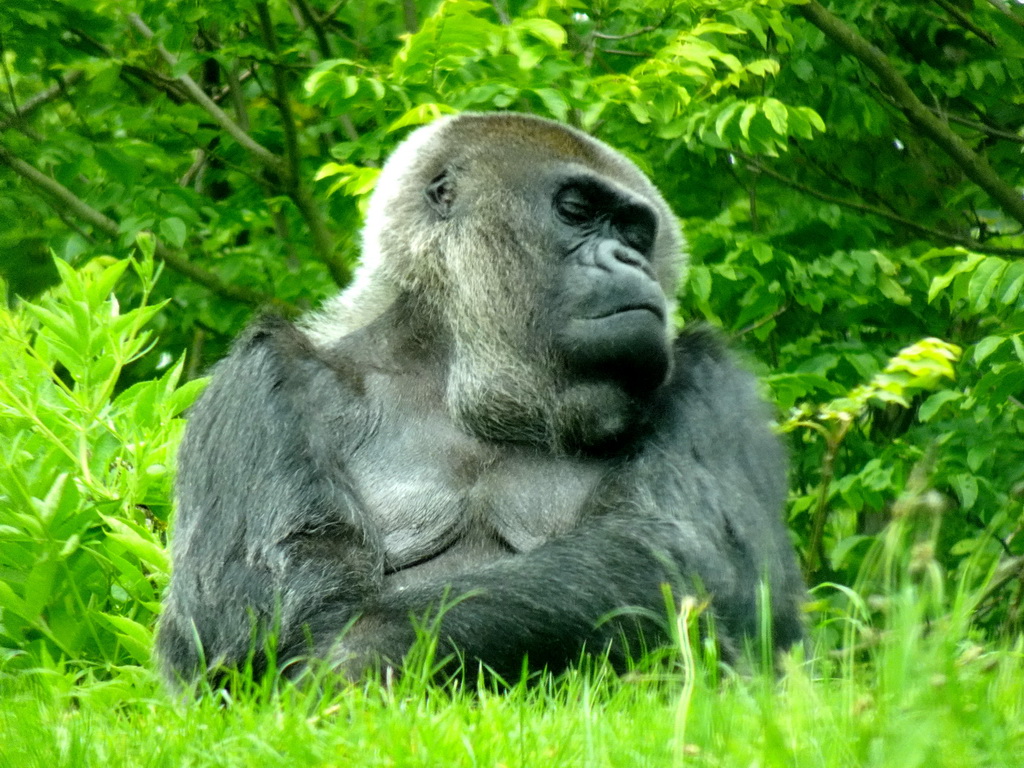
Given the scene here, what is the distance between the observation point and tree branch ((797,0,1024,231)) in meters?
6.71

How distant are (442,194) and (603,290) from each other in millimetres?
785

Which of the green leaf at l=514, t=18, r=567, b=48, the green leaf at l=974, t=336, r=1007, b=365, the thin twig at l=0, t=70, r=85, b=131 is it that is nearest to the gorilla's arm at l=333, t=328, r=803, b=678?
the green leaf at l=974, t=336, r=1007, b=365

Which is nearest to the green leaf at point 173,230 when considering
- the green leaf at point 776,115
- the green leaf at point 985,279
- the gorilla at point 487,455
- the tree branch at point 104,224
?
the tree branch at point 104,224

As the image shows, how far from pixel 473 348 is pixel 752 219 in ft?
11.7

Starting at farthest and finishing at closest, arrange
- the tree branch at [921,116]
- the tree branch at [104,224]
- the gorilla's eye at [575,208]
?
the tree branch at [104,224] < the tree branch at [921,116] < the gorilla's eye at [575,208]

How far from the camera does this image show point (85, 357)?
4.83 metres

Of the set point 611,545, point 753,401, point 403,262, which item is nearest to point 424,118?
point 403,262

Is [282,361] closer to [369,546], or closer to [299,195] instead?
[369,546]

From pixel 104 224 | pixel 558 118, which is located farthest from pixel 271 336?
pixel 104 224

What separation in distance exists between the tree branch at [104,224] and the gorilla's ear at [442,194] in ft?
9.18

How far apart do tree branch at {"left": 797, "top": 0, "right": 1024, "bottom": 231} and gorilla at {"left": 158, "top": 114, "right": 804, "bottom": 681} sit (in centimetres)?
261

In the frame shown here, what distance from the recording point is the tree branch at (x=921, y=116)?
22.0 ft

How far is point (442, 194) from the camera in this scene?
180 inches

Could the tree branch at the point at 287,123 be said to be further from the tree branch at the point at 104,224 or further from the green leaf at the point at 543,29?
the green leaf at the point at 543,29
